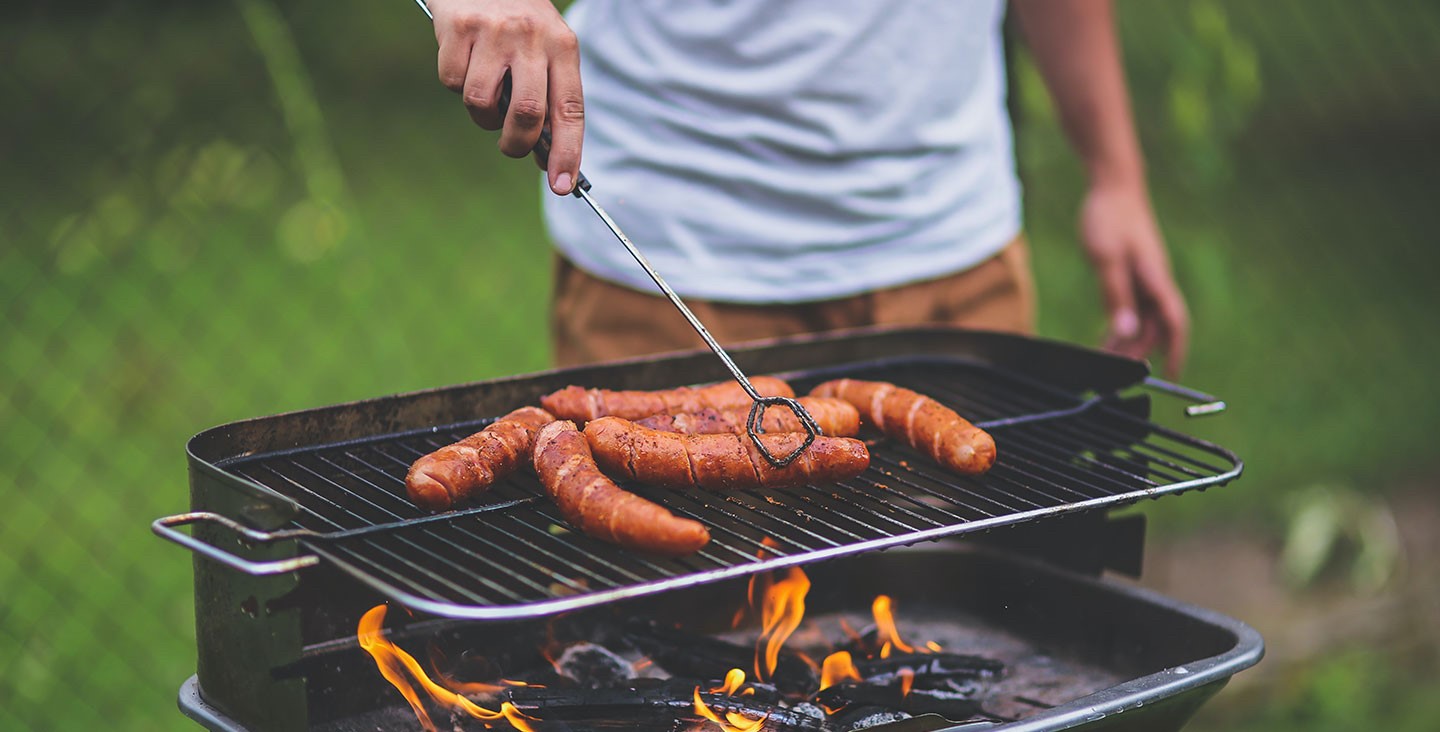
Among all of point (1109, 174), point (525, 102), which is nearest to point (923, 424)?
point (525, 102)

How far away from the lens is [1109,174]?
354 centimetres

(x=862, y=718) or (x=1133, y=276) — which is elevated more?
(x=1133, y=276)

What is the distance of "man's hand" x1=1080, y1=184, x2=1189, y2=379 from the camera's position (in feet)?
11.1

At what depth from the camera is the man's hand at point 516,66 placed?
77.5 inches

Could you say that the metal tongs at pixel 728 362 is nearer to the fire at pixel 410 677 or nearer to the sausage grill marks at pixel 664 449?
the sausage grill marks at pixel 664 449

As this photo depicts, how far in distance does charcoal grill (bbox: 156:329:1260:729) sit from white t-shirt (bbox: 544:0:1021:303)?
0.25 metres

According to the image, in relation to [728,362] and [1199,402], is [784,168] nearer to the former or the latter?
[728,362]

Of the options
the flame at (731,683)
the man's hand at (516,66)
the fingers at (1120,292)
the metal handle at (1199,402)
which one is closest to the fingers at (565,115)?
the man's hand at (516,66)

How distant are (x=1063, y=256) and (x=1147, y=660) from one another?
17.2ft

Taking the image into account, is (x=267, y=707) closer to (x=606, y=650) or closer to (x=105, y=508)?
(x=606, y=650)

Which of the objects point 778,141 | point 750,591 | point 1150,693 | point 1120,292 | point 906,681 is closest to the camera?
point 1150,693

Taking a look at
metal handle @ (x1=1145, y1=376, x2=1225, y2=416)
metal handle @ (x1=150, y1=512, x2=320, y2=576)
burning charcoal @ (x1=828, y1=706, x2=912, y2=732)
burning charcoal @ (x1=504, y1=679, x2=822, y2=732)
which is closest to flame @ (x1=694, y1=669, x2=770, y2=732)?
burning charcoal @ (x1=504, y1=679, x2=822, y2=732)

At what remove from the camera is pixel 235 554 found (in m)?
1.91

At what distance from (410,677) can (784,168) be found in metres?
1.33
